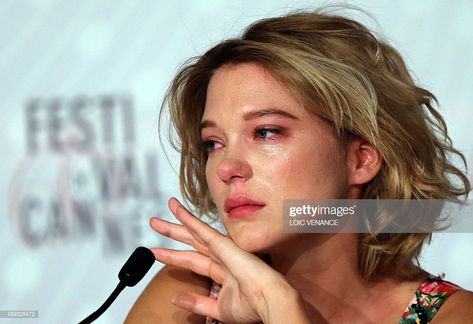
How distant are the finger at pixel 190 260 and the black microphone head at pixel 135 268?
156mm

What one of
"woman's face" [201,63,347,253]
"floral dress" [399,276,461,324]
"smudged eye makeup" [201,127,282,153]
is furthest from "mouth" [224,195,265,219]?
"floral dress" [399,276,461,324]

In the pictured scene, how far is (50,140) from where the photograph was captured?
1.75m

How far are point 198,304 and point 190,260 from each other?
0.08m

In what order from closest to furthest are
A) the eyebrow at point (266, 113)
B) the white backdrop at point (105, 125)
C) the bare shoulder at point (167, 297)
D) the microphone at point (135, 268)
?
the microphone at point (135, 268) < the eyebrow at point (266, 113) < the bare shoulder at point (167, 297) < the white backdrop at point (105, 125)

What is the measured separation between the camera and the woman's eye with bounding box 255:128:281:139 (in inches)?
52.8

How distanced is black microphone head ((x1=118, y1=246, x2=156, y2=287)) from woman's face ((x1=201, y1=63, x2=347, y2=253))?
0.53ft

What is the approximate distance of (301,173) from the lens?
133cm

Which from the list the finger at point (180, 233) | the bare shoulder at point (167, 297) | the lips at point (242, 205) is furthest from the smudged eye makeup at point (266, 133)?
the bare shoulder at point (167, 297)

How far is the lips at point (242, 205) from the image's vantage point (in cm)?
131

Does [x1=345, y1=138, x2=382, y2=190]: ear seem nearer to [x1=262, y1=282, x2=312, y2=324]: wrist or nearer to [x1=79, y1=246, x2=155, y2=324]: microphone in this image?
[x1=262, y1=282, x2=312, y2=324]: wrist

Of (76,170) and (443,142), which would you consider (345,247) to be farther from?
(76,170)

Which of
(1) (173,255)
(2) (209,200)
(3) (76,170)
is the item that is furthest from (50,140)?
(1) (173,255)

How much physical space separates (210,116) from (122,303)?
582 mm

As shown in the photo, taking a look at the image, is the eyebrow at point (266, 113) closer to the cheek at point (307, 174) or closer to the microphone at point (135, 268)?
the cheek at point (307, 174)
